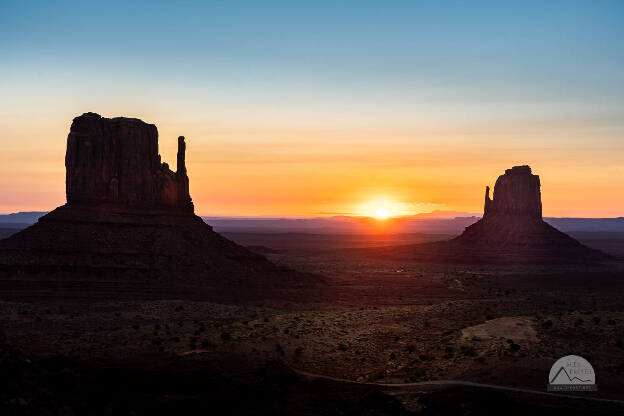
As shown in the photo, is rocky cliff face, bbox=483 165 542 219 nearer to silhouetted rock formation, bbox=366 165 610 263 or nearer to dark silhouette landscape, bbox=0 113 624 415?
silhouetted rock formation, bbox=366 165 610 263

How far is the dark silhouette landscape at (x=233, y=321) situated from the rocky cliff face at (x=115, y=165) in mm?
188

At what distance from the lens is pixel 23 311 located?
45.5 meters

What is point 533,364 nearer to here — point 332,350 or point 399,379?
point 399,379

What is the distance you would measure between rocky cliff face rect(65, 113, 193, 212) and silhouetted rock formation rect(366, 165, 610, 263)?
7013 cm

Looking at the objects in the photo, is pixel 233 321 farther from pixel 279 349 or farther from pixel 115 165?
pixel 115 165

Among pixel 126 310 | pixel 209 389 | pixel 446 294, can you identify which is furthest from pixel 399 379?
pixel 446 294

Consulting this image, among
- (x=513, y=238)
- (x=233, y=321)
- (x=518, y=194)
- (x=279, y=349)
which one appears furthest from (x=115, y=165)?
(x=518, y=194)

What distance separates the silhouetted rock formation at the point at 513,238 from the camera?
4510 inches

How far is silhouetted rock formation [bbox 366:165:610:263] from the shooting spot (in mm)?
114562

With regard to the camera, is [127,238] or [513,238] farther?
[513,238]

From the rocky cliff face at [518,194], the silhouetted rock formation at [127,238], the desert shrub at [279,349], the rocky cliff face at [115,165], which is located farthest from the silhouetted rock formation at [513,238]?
the desert shrub at [279,349]

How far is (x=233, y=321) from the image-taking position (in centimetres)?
4319

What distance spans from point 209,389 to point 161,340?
11.3 metres

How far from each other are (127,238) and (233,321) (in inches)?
1059
